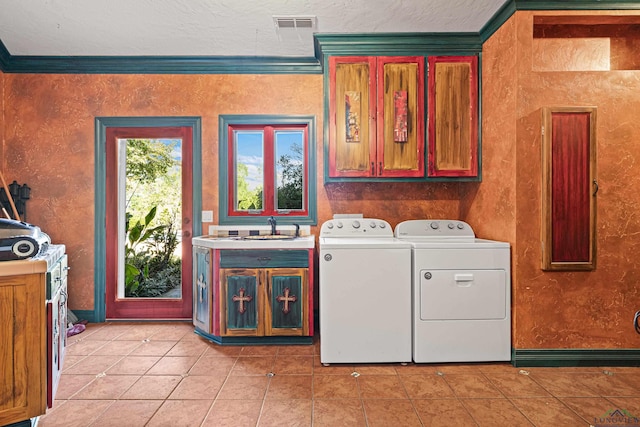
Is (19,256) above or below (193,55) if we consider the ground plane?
below

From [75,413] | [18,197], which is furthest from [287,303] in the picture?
[18,197]

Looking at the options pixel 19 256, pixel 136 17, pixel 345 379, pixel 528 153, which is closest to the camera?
pixel 19 256

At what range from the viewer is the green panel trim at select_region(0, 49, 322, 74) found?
3385 mm

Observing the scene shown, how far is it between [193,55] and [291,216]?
1804mm

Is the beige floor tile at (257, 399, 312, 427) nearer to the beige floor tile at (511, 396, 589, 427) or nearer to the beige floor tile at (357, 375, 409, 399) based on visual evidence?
the beige floor tile at (357, 375, 409, 399)

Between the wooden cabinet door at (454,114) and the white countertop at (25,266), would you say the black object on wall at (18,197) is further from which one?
the wooden cabinet door at (454,114)

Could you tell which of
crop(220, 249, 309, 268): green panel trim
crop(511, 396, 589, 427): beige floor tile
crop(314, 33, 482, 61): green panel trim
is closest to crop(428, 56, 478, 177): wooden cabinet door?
crop(314, 33, 482, 61): green panel trim

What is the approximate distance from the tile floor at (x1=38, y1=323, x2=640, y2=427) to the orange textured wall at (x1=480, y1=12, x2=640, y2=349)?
29cm

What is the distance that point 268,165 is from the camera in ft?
11.5

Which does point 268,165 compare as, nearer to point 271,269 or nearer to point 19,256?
point 271,269

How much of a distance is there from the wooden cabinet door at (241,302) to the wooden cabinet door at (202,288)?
0.15 meters

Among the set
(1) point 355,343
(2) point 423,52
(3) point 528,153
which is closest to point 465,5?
(2) point 423,52

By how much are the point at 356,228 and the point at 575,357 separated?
186 centimetres

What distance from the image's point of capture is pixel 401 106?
3.01m
